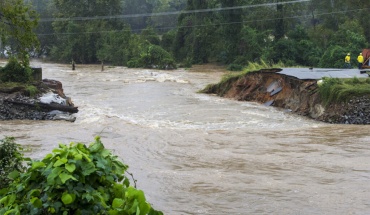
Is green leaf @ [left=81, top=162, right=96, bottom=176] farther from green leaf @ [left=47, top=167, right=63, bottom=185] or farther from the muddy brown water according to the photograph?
the muddy brown water

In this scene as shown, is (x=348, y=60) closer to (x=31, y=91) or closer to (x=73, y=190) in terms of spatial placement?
(x=31, y=91)

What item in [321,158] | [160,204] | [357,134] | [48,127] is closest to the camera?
[160,204]

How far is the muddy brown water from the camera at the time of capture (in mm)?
9797

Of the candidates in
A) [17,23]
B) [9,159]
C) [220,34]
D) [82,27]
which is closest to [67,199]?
[9,159]

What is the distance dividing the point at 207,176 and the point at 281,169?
72.9 inches

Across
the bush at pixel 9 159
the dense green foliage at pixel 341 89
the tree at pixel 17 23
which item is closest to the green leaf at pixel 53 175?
the bush at pixel 9 159

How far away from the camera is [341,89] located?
812 inches

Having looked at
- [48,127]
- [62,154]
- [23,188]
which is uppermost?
[62,154]

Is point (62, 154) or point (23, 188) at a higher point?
point (62, 154)

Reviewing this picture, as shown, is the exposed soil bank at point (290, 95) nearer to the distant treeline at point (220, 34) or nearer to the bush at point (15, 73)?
the bush at point (15, 73)

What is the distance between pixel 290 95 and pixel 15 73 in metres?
12.5

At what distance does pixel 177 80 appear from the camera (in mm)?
39938

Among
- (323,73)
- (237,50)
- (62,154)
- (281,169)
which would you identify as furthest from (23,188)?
(237,50)

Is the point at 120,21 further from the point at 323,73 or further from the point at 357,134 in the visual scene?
the point at 357,134
